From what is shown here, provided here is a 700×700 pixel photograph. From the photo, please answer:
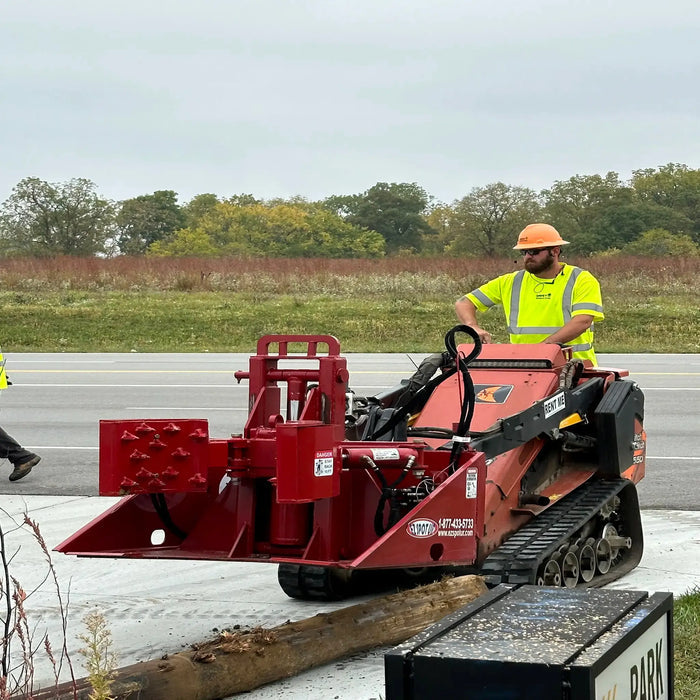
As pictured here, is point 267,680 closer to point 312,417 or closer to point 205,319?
point 312,417

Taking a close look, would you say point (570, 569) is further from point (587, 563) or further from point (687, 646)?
point (687, 646)

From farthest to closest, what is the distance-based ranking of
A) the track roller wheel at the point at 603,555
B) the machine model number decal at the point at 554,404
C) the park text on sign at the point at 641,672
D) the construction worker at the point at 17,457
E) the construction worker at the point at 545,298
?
the construction worker at the point at 17,457 < the construction worker at the point at 545,298 < the track roller wheel at the point at 603,555 < the machine model number decal at the point at 554,404 < the park text on sign at the point at 641,672

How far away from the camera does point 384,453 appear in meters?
6.03

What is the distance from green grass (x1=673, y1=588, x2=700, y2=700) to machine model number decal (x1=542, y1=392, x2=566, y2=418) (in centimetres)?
121

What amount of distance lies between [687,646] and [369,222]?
83.3 metres

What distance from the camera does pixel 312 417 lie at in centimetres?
623

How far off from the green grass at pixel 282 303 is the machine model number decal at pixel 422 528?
18.6 m

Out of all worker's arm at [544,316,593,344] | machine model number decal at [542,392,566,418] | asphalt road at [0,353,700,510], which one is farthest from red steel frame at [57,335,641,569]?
asphalt road at [0,353,700,510]

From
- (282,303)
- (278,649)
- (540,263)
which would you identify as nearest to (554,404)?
(540,263)

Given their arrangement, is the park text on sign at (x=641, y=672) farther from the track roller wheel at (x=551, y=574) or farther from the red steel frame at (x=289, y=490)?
the track roller wheel at (x=551, y=574)

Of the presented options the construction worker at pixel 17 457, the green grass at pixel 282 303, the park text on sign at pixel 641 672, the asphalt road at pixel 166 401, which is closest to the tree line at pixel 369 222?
the green grass at pixel 282 303

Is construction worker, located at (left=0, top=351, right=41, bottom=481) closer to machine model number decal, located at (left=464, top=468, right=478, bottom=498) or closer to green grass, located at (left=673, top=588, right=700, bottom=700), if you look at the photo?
machine model number decal, located at (left=464, top=468, right=478, bottom=498)

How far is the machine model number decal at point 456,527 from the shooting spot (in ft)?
19.2

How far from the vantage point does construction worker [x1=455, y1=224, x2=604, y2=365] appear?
26.4ft
